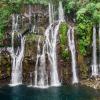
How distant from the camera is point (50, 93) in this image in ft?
79.3

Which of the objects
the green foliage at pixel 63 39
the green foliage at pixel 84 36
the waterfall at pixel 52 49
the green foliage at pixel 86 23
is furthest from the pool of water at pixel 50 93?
the green foliage at pixel 86 23

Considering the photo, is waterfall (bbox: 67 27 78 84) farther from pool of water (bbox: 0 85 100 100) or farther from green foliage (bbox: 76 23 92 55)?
pool of water (bbox: 0 85 100 100)

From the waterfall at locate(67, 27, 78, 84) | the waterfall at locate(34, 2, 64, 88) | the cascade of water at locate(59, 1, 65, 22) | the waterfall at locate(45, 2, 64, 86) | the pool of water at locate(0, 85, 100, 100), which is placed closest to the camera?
the pool of water at locate(0, 85, 100, 100)

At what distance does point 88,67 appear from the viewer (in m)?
27.7

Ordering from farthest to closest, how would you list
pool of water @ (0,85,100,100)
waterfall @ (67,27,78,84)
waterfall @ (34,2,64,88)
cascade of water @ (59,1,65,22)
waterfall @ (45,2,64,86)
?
cascade of water @ (59,1,65,22)
waterfall @ (67,27,78,84)
waterfall @ (45,2,64,86)
waterfall @ (34,2,64,88)
pool of water @ (0,85,100,100)

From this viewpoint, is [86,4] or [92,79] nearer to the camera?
[92,79]

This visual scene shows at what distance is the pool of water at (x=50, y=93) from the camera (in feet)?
76.2

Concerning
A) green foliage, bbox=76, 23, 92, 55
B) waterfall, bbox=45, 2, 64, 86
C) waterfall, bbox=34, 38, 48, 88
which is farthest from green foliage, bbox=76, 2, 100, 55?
waterfall, bbox=34, 38, 48, 88

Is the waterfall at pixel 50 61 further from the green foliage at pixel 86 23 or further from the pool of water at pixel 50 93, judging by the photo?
the green foliage at pixel 86 23

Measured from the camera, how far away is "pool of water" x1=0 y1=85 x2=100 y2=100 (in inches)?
915

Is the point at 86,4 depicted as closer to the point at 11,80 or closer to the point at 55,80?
the point at 55,80

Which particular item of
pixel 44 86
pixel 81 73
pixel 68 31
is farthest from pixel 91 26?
pixel 44 86

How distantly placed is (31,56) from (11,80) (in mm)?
2575

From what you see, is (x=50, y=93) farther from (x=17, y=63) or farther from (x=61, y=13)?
(x=61, y=13)
